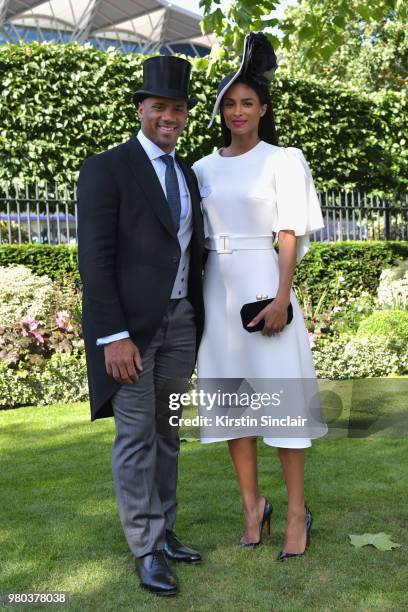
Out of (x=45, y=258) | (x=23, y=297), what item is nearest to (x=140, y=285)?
(x=23, y=297)

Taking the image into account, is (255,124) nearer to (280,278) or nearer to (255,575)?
(280,278)

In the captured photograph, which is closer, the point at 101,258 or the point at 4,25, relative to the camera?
the point at 101,258

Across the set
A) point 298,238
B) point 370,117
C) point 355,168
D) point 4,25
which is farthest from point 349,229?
point 4,25

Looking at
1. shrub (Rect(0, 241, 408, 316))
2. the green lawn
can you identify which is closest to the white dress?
the green lawn

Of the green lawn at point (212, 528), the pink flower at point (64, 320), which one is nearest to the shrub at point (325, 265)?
the pink flower at point (64, 320)

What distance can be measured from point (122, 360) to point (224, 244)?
0.73 m

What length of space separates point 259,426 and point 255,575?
64 centimetres

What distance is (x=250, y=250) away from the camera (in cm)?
337

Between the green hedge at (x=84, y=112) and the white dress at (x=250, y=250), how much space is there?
7.14m

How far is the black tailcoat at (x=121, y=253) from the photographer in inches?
120

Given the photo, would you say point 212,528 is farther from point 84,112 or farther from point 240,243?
point 84,112

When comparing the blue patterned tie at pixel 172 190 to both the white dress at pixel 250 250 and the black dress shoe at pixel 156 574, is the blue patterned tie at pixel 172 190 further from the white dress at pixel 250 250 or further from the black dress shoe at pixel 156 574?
the black dress shoe at pixel 156 574

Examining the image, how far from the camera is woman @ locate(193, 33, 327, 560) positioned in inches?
132

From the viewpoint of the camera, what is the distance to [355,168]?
13.8 meters
